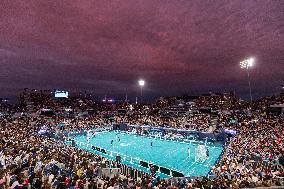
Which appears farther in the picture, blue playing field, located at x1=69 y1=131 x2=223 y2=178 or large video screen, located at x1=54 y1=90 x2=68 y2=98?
large video screen, located at x1=54 y1=90 x2=68 y2=98

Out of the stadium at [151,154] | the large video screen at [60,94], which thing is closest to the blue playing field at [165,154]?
the stadium at [151,154]

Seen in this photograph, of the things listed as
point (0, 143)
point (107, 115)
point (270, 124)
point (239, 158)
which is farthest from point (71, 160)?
point (107, 115)

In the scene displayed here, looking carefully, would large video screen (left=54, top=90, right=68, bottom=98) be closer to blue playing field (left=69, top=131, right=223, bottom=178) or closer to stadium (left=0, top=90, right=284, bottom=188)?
stadium (left=0, top=90, right=284, bottom=188)

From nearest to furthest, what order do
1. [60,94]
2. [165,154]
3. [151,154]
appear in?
[165,154] < [151,154] < [60,94]

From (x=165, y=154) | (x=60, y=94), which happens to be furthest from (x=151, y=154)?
(x=60, y=94)

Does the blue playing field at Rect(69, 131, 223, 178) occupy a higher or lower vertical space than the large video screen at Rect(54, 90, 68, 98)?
lower

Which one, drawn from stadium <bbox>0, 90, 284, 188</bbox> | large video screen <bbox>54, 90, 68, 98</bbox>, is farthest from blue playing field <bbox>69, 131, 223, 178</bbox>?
large video screen <bbox>54, 90, 68, 98</bbox>

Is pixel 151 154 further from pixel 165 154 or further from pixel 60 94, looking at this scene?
pixel 60 94

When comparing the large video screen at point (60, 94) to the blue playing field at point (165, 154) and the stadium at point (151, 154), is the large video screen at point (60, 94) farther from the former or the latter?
the blue playing field at point (165, 154)

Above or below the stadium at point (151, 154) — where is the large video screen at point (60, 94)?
above

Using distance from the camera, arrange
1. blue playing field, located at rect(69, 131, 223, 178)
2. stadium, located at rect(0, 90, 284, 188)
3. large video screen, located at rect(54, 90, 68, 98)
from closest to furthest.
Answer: stadium, located at rect(0, 90, 284, 188) → blue playing field, located at rect(69, 131, 223, 178) → large video screen, located at rect(54, 90, 68, 98)

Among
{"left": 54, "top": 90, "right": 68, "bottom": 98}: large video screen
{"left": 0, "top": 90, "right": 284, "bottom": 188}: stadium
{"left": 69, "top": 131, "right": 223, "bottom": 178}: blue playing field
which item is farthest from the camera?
{"left": 54, "top": 90, "right": 68, "bottom": 98}: large video screen
